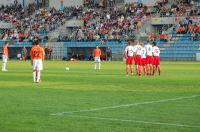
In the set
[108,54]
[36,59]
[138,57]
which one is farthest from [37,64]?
[108,54]

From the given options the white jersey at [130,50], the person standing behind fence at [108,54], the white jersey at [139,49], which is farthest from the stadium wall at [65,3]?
the white jersey at [139,49]

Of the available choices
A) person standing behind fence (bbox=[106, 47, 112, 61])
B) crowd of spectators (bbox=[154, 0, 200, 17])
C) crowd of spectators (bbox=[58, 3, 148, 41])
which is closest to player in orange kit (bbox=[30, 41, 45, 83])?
person standing behind fence (bbox=[106, 47, 112, 61])

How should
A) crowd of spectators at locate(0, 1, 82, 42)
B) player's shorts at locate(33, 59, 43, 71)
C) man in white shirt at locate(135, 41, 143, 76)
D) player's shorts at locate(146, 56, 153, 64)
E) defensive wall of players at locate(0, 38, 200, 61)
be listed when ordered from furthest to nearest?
crowd of spectators at locate(0, 1, 82, 42) → defensive wall of players at locate(0, 38, 200, 61) → player's shorts at locate(146, 56, 153, 64) → man in white shirt at locate(135, 41, 143, 76) → player's shorts at locate(33, 59, 43, 71)

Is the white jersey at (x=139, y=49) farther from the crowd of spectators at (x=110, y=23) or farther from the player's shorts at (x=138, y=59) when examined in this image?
the crowd of spectators at (x=110, y=23)

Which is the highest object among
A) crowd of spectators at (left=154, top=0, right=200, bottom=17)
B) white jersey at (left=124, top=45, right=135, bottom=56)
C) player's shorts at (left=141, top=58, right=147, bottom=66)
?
crowd of spectators at (left=154, top=0, right=200, bottom=17)

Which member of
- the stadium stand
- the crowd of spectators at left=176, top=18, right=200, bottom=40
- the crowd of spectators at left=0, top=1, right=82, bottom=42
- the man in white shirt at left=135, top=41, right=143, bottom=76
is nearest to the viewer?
the man in white shirt at left=135, top=41, right=143, bottom=76

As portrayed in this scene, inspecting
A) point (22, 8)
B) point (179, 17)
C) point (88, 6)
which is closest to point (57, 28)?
point (88, 6)

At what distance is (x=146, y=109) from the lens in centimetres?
1518

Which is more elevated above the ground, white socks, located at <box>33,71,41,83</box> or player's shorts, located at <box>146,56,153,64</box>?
player's shorts, located at <box>146,56,153,64</box>

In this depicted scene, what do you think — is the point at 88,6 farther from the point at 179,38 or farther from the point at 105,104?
the point at 105,104

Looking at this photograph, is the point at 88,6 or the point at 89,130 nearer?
the point at 89,130

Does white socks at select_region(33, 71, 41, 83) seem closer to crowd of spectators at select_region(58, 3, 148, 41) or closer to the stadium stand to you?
the stadium stand

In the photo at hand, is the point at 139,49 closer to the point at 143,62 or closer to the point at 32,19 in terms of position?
the point at 143,62

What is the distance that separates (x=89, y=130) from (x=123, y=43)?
63.3 meters
